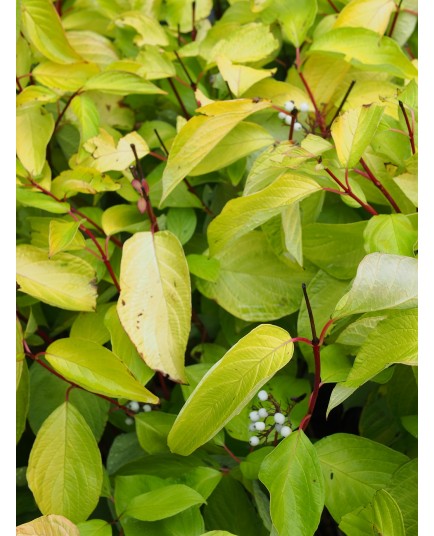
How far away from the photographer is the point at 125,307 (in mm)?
485

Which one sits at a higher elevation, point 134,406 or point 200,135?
point 200,135

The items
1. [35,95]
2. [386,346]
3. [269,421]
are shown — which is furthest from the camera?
[35,95]

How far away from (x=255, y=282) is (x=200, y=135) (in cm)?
13

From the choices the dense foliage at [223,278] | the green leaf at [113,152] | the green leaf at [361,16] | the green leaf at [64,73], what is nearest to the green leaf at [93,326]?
the dense foliage at [223,278]

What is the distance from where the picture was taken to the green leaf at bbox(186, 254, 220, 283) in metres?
0.53

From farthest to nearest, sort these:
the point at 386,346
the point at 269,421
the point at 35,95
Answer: the point at 35,95
the point at 269,421
the point at 386,346

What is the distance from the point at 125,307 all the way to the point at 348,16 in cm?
34

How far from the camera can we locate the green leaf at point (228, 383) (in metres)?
0.41

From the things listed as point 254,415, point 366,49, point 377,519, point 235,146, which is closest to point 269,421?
point 254,415

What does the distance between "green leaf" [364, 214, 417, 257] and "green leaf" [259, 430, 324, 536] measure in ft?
0.45

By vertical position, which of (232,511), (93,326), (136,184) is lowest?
(232,511)

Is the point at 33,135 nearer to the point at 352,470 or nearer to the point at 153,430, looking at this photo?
the point at 153,430

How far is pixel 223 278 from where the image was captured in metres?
0.55

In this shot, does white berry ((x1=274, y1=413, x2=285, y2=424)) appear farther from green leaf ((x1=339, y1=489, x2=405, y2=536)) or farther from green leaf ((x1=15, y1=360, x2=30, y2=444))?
green leaf ((x1=15, y1=360, x2=30, y2=444))
